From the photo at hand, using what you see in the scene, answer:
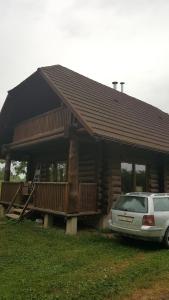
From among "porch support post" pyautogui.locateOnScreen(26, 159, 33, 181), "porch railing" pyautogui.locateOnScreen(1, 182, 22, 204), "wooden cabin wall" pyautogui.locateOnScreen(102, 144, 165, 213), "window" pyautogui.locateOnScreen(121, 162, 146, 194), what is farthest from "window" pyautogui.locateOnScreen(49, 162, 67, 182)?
"window" pyautogui.locateOnScreen(121, 162, 146, 194)

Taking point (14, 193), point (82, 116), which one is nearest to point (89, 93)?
point (82, 116)

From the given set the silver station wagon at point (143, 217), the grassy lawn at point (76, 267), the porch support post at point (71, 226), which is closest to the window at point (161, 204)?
the silver station wagon at point (143, 217)

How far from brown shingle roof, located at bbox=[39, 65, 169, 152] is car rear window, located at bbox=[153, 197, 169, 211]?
2810 mm

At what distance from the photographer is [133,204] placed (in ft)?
30.0

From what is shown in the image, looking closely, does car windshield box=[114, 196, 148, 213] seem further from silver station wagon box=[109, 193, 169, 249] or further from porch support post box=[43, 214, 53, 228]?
porch support post box=[43, 214, 53, 228]

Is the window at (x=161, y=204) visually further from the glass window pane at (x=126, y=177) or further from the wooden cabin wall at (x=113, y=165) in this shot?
the glass window pane at (x=126, y=177)

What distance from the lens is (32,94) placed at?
1552 cm

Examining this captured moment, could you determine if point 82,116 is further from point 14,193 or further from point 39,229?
point 14,193

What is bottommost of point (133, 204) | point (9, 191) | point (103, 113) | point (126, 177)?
point (133, 204)

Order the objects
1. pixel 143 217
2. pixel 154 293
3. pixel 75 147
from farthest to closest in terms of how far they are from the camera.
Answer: pixel 75 147 < pixel 143 217 < pixel 154 293

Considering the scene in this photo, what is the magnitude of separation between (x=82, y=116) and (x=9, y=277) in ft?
21.0

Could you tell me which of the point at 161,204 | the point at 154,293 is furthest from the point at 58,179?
the point at 154,293

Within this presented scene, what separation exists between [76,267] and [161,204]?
3717 mm

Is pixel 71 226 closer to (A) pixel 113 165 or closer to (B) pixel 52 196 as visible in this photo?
(B) pixel 52 196
